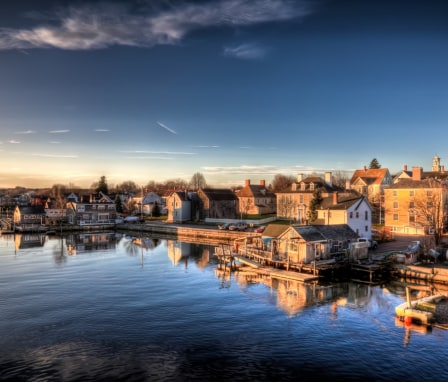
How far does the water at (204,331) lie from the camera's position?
18609 mm

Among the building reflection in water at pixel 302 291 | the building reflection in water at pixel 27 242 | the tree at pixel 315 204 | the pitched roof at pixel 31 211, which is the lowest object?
the building reflection in water at pixel 302 291

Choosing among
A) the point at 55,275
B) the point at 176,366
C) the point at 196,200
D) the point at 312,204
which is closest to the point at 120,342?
the point at 176,366

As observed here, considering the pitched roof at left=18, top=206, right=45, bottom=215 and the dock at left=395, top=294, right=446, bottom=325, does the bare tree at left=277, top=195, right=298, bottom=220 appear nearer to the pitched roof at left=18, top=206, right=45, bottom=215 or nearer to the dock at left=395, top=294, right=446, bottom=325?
the dock at left=395, top=294, right=446, bottom=325

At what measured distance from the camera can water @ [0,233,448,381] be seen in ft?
61.1

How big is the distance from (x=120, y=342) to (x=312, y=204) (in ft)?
155

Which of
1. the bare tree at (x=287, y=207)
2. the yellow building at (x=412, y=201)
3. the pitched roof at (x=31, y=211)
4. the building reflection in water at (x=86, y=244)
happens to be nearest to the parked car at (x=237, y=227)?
the bare tree at (x=287, y=207)

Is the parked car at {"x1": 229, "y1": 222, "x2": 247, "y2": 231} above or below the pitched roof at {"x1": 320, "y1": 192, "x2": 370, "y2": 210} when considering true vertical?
below

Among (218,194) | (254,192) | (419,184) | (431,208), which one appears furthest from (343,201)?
(218,194)

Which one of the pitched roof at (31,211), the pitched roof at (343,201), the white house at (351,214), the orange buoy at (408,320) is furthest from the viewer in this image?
the pitched roof at (31,211)

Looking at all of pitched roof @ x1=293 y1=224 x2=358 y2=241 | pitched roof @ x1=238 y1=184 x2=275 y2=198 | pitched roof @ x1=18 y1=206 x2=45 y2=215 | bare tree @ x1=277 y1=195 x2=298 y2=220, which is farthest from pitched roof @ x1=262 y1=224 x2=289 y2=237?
pitched roof @ x1=18 y1=206 x2=45 y2=215

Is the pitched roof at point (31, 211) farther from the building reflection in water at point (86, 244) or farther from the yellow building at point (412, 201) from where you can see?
the yellow building at point (412, 201)

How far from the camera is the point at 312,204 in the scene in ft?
210

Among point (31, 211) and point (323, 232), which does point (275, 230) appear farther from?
point (31, 211)

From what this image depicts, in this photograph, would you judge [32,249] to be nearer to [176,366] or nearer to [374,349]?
[176,366]
